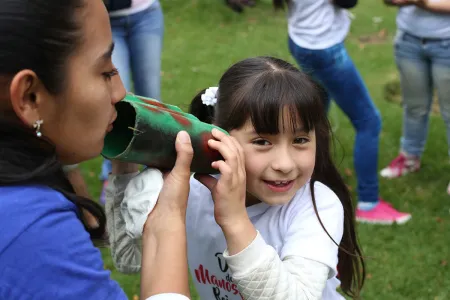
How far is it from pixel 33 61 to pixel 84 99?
0.15m

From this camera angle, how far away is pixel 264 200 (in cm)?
202

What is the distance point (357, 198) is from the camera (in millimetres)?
4664

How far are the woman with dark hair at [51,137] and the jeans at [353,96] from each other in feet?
8.89

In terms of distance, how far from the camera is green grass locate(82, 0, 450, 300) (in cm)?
394

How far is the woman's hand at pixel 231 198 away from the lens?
68.2 inches

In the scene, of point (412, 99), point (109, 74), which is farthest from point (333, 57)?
point (109, 74)

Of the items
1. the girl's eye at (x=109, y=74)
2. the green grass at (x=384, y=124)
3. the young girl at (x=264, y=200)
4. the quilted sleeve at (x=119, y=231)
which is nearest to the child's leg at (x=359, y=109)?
the green grass at (x=384, y=124)

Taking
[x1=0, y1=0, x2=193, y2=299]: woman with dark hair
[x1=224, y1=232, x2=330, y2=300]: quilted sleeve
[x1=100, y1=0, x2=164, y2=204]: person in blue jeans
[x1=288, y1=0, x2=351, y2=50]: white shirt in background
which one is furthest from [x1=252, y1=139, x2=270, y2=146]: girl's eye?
[x1=100, y1=0, x2=164, y2=204]: person in blue jeans

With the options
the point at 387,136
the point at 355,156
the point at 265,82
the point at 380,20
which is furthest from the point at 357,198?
the point at 380,20

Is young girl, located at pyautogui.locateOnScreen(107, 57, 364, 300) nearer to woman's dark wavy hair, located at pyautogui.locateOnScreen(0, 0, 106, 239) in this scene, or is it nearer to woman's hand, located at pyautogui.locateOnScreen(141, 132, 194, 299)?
woman's hand, located at pyautogui.locateOnScreen(141, 132, 194, 299)

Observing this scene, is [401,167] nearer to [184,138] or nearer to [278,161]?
[278,161]

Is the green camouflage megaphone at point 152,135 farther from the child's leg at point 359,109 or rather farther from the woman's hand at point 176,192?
the child's leg at point 359,109

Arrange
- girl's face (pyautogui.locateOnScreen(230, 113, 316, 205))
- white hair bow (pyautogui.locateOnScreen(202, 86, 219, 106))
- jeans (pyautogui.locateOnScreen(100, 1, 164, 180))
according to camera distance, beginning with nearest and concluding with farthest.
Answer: girl's face (pyautogui.locateOnScreen(230, 113, 316, 205)), white hair bow (pyautogui.locateOnScreen(202, 86, 219, 106)), jeans (pyautogui.locateOnScreen(100, 1, 164, 180))

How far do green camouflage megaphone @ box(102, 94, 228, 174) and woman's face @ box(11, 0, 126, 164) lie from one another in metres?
0.10
